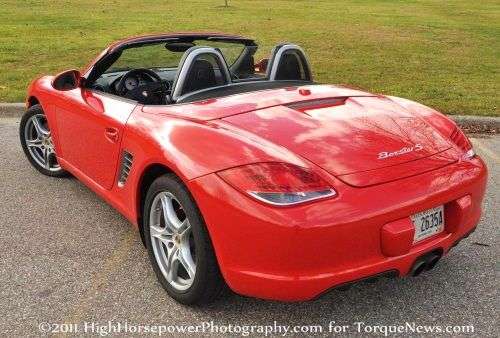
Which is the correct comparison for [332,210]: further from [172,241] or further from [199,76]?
[199,76]

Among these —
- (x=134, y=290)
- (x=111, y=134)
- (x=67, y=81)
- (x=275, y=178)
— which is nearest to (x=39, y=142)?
A: (x=67, y=81)

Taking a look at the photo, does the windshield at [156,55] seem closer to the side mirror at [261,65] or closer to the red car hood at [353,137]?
the side mirror at [261,65]

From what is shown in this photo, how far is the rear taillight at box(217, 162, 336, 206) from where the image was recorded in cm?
237

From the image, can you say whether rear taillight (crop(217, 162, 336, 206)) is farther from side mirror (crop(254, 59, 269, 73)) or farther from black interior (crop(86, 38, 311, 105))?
side mirror (crop(254, 59, 269, 73))

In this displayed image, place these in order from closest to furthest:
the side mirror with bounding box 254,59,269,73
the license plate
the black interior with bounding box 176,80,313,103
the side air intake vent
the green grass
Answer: the license plate, the side air intake vent, the black interior with bounding box 176,80,313,103, the side mirror with bounding box 254,59,269,73, the green grass

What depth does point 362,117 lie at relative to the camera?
3.03 metres

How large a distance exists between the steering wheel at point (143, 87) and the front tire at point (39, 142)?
1.04 meters

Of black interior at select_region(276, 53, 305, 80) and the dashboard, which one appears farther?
the dashboard

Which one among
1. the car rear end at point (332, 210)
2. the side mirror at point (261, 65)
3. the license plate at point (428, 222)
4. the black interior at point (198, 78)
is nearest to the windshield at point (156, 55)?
the black interior at point (198, 78)

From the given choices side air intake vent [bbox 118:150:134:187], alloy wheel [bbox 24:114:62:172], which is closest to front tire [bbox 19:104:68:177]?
alloy wheel [bbox 24:114:62:172]

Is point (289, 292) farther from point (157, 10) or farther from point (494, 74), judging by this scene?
point (157, 10)

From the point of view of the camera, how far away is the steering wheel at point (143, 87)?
11.9 feet

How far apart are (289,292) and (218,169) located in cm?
63

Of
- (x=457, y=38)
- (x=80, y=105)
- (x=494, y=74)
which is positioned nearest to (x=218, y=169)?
(x=80, y=105)
